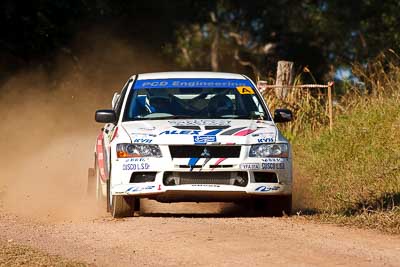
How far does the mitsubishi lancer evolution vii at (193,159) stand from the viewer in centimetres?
1202

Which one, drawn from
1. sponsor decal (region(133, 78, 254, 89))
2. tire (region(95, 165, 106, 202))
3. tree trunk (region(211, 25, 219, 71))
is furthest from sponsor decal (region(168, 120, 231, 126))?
tree trunk (region(211, 25, 219, 71))

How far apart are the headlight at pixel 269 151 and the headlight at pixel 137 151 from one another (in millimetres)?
957

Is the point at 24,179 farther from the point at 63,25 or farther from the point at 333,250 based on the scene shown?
the point at 63,25

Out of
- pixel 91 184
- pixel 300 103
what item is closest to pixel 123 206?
pixel 91 184

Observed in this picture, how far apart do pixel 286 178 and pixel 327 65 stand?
1358 inches

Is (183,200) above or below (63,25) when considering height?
below

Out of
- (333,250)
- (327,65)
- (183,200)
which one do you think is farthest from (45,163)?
(327,65)

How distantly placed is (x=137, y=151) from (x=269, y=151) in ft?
4.41

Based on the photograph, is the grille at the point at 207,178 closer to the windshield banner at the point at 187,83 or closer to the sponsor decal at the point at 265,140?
the sponsor decal at the point at 265,140

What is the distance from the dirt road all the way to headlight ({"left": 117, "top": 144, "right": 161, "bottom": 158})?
0.64 meters

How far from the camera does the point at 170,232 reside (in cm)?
1092

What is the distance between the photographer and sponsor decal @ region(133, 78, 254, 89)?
1348cm

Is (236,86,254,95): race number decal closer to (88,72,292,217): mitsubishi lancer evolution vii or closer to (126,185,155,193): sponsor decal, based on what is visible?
(88,72,292,217): mitsubishi lancer evolution vii

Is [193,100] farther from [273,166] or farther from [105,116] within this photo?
[273,166]
